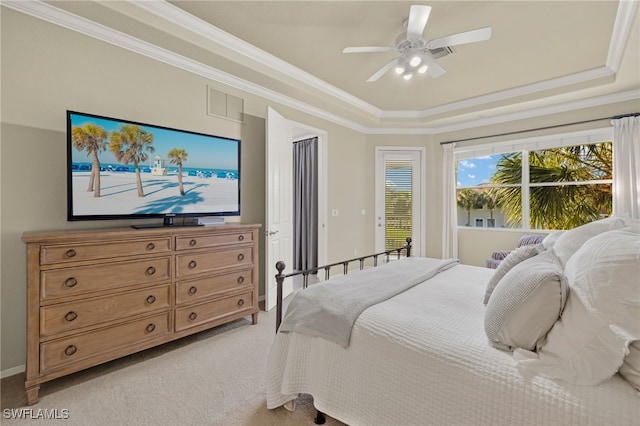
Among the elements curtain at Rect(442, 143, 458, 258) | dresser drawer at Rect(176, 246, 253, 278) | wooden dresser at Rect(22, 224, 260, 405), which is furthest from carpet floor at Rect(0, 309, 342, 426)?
curtain at Rect(442, 143, 458, 258)

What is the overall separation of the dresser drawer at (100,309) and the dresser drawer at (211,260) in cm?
20

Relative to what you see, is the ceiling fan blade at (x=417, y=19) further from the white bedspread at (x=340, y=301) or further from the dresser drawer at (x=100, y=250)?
the dresser drawer at (x=100, y=250)

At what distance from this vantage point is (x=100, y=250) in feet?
6.86

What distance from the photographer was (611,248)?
1.14m

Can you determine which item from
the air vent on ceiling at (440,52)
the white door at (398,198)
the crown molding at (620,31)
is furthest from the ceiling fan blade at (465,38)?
the white door at (398,198)

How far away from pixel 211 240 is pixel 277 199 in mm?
1102

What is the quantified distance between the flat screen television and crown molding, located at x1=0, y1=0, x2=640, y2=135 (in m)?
0.73

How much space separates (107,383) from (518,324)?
2527 millimetres

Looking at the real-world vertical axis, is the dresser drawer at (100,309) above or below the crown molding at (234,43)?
below

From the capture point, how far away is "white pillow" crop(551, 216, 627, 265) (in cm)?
170

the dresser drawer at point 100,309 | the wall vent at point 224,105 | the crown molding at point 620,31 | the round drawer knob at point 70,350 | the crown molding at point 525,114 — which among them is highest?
the crown molding at point 620,31

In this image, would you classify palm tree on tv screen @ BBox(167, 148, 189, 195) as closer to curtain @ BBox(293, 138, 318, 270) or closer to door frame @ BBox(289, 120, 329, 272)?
door frame @ BBox(289, 120, 329, 272)

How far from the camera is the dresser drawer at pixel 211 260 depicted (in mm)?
2521

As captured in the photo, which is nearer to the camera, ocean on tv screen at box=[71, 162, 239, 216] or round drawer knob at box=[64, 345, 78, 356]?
round drawer knob at box=[64, 345, 78, 356]
